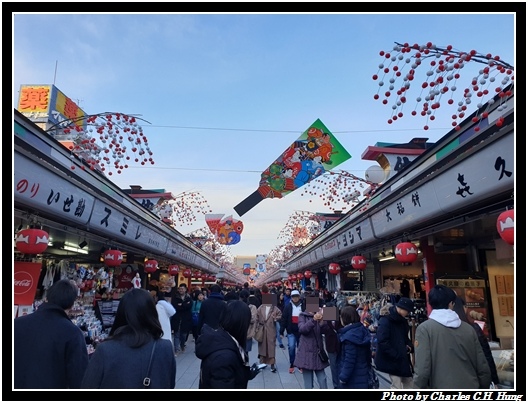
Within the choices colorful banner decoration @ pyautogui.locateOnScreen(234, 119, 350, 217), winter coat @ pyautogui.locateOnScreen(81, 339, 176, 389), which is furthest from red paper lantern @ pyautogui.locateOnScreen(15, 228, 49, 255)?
colorful banner decoration @ pyautogui.locateOnScreen(234, 119, 350, 217)

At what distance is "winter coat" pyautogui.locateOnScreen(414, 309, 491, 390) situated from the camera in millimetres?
4055

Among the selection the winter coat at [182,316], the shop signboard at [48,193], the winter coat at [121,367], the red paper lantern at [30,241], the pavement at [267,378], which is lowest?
the pavement at [267,378]

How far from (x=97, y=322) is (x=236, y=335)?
6.68 m

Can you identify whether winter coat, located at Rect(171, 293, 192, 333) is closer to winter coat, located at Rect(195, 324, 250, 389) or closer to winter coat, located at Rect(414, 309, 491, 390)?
winter coat, located at Rect(195, 324, 250, 389)

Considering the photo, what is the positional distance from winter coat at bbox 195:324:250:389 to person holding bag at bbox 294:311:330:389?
338cm

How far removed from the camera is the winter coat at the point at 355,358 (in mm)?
5207

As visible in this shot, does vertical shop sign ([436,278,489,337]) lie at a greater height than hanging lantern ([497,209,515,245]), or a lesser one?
lesser

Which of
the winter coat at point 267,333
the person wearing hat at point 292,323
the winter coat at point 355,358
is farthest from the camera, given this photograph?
the person wearing hat at point 292,323

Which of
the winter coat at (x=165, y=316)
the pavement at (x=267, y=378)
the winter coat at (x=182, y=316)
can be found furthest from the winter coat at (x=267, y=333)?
the winter coat at (x=182, y=316)

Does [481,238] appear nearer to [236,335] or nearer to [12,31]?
[236,335]

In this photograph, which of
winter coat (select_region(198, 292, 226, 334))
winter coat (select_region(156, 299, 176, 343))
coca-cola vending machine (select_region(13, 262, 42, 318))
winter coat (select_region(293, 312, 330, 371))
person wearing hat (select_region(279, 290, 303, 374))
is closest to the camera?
coca-cola vending machine (select_region(13, 262, 42, 318))

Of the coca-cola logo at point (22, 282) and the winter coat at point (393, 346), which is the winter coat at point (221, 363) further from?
the coca-cola logo at point (22, 282)

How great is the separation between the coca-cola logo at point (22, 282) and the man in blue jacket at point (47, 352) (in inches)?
122

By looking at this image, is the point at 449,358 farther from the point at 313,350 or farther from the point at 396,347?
the point at 313,350
